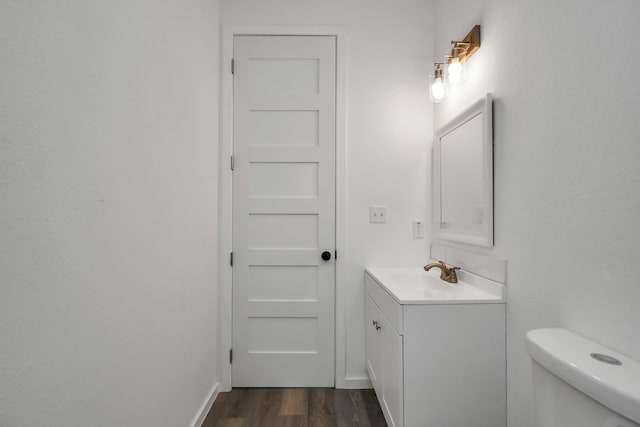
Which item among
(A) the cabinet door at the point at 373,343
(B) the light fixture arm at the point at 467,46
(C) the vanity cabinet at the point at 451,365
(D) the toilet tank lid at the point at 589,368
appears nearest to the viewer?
(D) the toilet tank lid at the point at 589,368

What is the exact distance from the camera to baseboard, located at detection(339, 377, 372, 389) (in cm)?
200

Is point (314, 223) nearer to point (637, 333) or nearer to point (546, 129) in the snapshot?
point (546, 129)

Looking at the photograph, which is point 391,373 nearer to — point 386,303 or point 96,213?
point 386,303

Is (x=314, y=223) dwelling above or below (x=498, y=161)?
below

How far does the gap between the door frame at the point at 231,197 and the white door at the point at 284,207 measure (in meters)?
0.04

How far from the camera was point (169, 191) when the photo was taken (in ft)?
4.31

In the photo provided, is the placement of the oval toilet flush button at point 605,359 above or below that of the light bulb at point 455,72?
below

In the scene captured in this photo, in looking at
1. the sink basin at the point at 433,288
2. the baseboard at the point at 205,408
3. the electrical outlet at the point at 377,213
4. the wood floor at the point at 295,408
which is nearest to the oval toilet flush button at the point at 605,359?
the sink basin at the point at 433,288

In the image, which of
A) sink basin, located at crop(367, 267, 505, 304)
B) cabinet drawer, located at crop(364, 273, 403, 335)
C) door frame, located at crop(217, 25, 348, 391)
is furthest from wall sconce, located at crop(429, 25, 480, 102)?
cabinet drawer, located at crop(364, 273, 403, 335)

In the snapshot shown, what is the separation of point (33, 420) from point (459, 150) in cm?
185

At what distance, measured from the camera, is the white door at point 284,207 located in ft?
6.61

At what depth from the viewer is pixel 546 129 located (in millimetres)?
1075

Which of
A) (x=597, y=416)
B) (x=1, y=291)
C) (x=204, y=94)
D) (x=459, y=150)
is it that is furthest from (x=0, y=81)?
(x=459, y=150)

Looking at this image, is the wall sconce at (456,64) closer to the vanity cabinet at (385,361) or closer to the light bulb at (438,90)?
the light bulb at (438,90)
